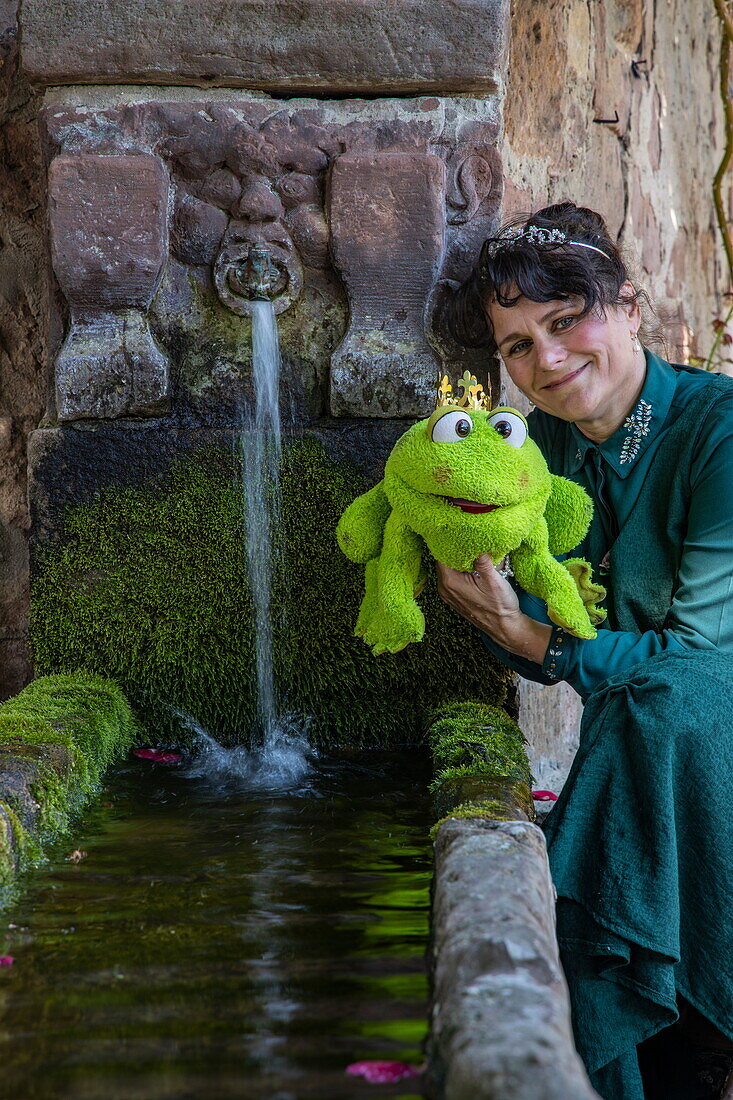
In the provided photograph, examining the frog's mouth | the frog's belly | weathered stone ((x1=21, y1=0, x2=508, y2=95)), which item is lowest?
the frog's belly

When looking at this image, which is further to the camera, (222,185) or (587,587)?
(222,185)

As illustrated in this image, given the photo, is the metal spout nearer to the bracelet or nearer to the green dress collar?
the green dress collar

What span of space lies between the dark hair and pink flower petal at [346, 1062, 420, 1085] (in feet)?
4.57

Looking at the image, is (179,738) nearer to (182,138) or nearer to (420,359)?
(420,359)

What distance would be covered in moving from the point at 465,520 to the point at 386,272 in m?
0.84

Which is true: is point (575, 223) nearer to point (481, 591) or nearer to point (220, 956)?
point (481, 591)

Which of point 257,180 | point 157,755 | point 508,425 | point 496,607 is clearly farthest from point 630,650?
point 257,180

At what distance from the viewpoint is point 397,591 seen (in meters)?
1.86

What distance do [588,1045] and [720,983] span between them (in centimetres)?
22

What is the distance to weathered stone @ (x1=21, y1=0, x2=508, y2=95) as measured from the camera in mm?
2229

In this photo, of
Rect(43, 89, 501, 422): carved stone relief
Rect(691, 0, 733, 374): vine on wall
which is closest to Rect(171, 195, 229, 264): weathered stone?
Rect(43, 89, 501, 422): carved stone relief

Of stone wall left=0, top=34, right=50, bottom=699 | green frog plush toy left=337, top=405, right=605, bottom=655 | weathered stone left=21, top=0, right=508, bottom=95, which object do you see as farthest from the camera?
stone wall left=0, top=34, right=50, bottom=699

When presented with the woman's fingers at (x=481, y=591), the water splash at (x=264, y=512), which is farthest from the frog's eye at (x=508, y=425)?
the water splash at (x=264, y=512)

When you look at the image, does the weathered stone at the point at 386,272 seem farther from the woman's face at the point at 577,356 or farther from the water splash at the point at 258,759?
the water splash at the point at 258,759
